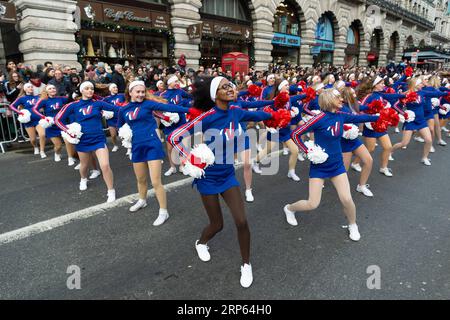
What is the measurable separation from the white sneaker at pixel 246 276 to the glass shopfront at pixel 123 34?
1234 centimetres

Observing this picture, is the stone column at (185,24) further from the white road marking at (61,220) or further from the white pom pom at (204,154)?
the white pom pom at (204,154)

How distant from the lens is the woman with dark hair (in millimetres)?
2801

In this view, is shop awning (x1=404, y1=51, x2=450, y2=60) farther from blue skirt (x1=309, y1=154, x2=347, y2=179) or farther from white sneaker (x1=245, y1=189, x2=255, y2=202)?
blue skirt (x1=309, y1=154, x2=347, y2=179)

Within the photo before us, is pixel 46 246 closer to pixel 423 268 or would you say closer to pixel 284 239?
pixel 284 239

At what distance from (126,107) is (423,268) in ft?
12.9

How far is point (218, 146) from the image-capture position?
2.88 m

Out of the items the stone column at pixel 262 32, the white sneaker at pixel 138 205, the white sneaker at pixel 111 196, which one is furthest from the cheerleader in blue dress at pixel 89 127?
the stone column at pixel 262 32

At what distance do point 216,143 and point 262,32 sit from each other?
70.4ft

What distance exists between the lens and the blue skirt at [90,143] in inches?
194

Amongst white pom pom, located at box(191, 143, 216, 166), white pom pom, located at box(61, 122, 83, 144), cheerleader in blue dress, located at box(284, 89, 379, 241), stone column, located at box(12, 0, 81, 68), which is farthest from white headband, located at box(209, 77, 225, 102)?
stone column, located at box(12, 0, 81, 68)

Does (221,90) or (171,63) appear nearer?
(221,90)

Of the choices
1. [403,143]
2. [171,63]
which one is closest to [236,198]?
[403,143]

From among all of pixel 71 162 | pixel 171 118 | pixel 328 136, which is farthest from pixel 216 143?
pixel 71 162
